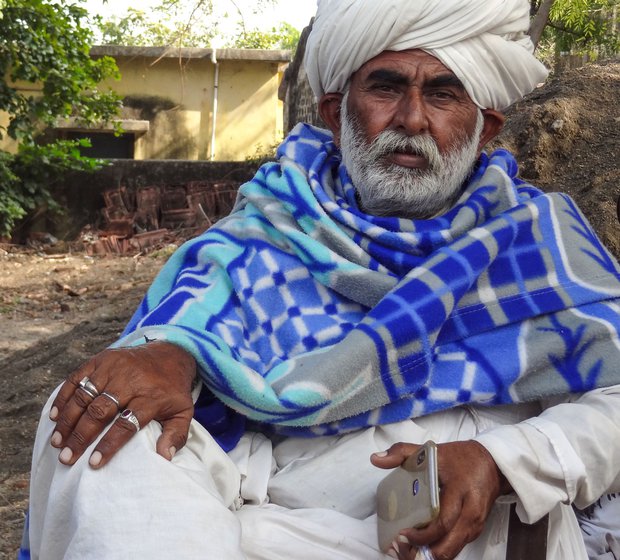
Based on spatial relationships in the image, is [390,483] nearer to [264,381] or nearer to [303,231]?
[264,381]

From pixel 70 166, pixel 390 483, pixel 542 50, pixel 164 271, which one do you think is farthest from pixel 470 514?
pixel 70 166

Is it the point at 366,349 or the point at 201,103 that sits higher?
the point at 366,349

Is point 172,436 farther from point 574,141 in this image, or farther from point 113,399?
point 574,141

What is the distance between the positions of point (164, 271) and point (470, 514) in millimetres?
1166

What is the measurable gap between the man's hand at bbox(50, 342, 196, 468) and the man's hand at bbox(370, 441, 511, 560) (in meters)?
0.47

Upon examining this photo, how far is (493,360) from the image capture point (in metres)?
2.12

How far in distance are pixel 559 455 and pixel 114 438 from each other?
99cm

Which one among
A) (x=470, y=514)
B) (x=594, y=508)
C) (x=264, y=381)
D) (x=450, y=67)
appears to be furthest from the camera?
(x=450, y=67)

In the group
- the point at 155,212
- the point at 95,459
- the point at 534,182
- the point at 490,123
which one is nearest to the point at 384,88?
the point at 490,123

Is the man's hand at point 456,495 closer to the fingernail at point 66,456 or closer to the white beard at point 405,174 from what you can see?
the fingernail at point 66,456

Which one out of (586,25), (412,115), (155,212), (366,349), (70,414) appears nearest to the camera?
(70,414)

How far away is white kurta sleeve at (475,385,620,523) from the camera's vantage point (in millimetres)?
1820

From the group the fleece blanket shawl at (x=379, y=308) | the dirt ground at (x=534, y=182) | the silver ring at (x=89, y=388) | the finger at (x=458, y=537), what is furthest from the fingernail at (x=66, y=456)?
the dirt ground at (x=534, y=182)

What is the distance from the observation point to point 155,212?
1114 centimetres
